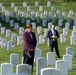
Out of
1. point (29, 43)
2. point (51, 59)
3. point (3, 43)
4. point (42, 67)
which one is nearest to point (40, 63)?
point (42, 67)

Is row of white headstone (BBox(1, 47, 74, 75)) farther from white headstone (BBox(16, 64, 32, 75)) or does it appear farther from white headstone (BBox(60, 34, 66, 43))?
white headstone (BBox(60, 34, 66, 43))

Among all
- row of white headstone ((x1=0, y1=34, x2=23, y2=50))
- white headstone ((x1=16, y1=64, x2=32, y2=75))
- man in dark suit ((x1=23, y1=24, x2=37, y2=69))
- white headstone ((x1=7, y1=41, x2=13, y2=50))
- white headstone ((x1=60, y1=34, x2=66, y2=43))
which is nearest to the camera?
white headstone ((x1=16, y1=64, x2=32, y2=75))

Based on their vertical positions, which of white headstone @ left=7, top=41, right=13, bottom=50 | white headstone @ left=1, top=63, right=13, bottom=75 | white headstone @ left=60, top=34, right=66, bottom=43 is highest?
white headstone @ left=60, top=34, right=66, bottom=43

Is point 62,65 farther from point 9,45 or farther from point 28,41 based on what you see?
point 9,45

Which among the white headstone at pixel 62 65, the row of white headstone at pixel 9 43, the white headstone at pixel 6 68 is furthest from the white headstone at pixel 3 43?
the white headstone at pixel 6 68

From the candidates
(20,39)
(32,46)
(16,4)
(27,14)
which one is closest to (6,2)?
(16,4)

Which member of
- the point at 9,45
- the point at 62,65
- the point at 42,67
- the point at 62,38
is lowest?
the point at 42,67

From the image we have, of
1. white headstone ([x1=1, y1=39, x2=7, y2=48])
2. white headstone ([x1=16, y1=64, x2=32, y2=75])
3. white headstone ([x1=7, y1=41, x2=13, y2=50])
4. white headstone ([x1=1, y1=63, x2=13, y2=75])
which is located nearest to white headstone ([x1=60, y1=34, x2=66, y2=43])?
white headstone ([x1=1, y1=39, x2=7, y2=48])

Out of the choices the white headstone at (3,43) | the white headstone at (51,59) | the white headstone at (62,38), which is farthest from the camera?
the white headstone at (62,38)

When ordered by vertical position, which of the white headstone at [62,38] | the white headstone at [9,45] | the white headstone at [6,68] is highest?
the white headstone at [62,38]

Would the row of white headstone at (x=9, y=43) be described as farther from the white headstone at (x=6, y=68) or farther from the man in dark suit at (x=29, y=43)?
the white headstone at (x=6, y=68)

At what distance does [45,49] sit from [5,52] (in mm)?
2084

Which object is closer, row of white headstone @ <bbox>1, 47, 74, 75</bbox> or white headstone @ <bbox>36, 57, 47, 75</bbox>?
row of white headstone @ <bbox>1, 47, 74, 75</bbox>

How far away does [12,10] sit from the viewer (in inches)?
1497
